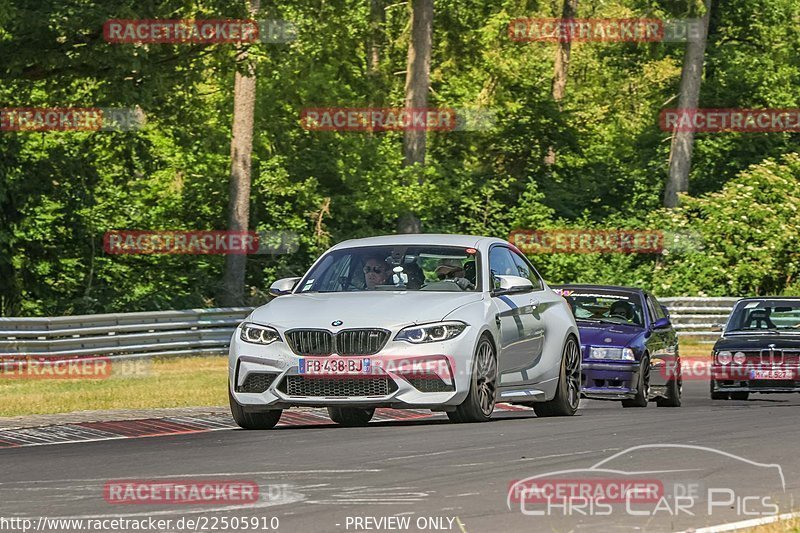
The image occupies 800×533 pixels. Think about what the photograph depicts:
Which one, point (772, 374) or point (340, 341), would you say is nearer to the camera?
point (340, 341)

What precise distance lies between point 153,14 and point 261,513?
18747 mm

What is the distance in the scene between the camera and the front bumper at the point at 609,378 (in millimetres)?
20297

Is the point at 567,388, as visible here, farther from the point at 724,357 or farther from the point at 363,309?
the point at 724,357

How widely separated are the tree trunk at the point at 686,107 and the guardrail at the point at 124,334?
18.4 meters

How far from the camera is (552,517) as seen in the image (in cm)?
875

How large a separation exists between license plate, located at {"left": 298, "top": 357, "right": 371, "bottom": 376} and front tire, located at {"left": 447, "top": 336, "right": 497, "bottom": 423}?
3.27ft

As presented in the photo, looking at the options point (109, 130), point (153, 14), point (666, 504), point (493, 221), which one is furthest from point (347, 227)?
point (666, 504)

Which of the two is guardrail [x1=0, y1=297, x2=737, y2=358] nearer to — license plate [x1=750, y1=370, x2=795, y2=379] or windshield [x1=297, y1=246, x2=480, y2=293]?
license plate [x1=750, y1=370, x2=795, y2=379]

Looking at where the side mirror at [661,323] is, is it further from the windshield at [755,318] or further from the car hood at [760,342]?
the windshield at [755,318]

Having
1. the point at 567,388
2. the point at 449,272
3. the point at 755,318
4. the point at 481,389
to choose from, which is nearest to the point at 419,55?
the point at 755,318

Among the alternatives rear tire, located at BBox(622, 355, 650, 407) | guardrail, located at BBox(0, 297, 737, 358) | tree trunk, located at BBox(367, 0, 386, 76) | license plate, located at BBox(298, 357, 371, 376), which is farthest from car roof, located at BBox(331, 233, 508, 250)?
tree trunk, located at BBox(367, 0, 386, 76)

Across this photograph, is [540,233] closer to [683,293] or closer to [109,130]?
[683,293]

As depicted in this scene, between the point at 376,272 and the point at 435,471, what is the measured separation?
4.49 m

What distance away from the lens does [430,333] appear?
13688mm
